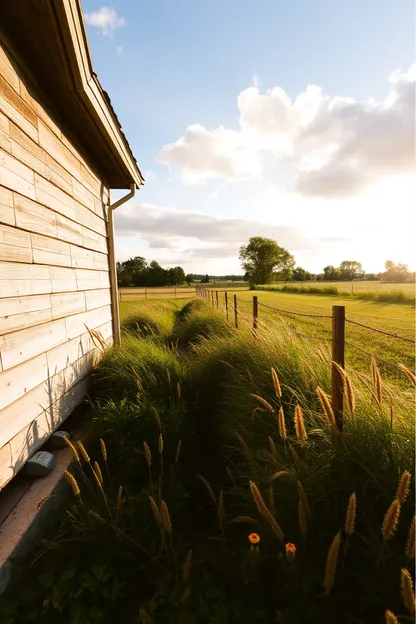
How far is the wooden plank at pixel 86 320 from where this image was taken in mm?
4078

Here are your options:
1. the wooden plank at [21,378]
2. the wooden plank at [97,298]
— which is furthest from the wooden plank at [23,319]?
the wooden plank at [97,298]

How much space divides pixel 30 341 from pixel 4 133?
1702 mm

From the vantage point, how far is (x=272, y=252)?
81125 mm

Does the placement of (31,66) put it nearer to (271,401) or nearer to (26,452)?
(26,452)

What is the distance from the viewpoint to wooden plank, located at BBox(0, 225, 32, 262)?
2.60 m

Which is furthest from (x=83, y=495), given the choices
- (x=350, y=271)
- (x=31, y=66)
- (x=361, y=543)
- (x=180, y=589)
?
(x=350, y=271)

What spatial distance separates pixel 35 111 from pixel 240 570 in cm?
403

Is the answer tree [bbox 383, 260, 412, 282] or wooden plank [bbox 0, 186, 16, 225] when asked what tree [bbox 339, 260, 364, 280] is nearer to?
tree [bbox 383, 260, 412, 282]

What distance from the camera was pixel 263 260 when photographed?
81125 mm

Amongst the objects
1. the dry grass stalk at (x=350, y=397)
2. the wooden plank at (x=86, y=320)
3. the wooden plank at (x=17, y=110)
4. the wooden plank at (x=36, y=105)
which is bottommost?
the dry grass stalk at (x=350, y=397)

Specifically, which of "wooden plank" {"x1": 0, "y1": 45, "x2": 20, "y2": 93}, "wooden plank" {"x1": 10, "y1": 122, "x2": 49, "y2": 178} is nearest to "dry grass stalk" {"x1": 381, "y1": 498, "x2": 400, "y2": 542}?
"wooden plank" {"x1": 10, "y1": 122, "x2": 49, "y2": 178}

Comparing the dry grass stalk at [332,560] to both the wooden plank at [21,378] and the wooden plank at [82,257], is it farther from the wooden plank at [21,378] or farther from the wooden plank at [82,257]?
the wooden plank at [82,257]

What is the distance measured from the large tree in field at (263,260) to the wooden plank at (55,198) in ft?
254

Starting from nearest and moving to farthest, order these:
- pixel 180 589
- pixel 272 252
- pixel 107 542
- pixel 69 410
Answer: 1. pixel 180 589
2. pixel 107 542
3. pixel 69 410
4. pixel 272 252
